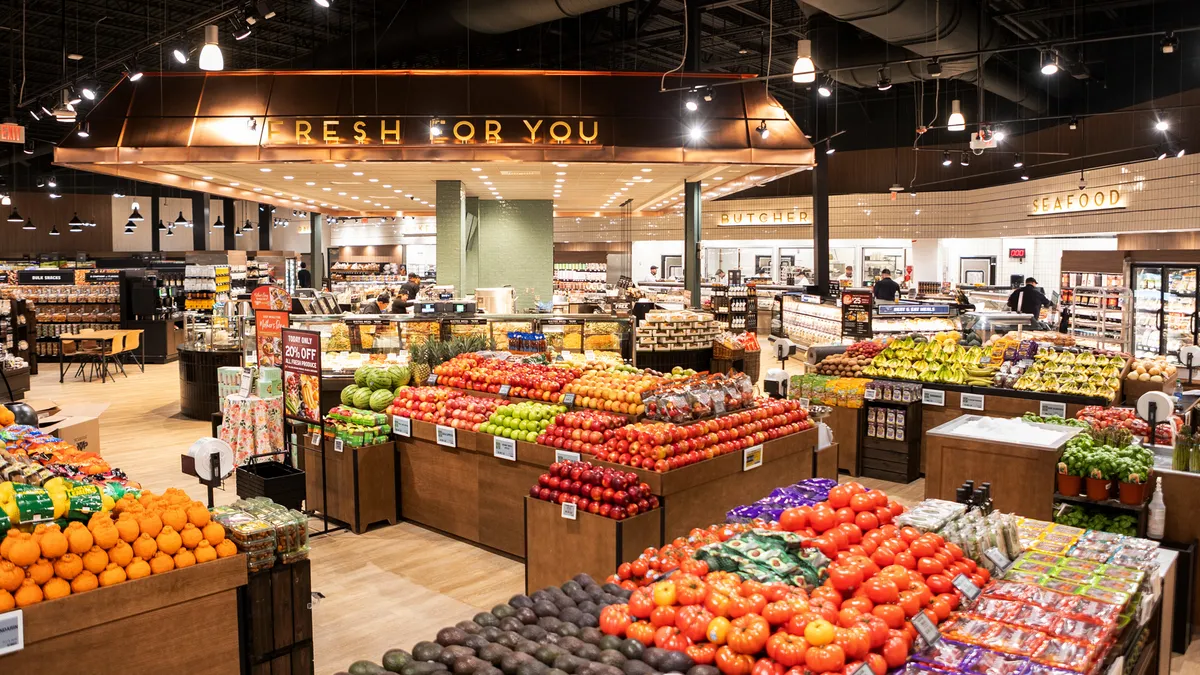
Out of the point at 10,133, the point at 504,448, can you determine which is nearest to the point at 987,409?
the point at 504,448

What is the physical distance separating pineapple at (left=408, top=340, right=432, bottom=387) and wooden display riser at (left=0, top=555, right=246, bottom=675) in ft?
13.4

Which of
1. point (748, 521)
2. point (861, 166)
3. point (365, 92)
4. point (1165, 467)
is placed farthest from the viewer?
point (861, 166)

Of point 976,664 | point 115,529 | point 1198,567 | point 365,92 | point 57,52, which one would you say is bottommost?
point 1198,567

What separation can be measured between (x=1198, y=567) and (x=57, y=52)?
73.7 ft

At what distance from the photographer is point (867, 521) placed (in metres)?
3.50

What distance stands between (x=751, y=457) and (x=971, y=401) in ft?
9.74

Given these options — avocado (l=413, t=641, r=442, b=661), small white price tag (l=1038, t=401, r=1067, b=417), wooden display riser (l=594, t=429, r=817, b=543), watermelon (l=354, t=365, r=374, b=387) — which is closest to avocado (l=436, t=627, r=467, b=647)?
avocado (l=413, t=641, r=442, b=661)

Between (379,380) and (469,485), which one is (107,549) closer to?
(469,485)

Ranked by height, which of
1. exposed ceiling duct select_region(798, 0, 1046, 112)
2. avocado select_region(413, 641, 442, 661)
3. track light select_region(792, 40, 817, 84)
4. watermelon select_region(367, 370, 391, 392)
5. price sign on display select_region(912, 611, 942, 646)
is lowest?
avocado select_region(413, 641, 442, 661)

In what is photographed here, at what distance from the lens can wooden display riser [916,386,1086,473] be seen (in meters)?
7.25

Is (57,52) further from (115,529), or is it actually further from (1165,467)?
(1165,467)

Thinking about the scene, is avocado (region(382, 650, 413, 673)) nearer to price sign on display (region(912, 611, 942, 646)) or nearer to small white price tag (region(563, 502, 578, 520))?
price sign on display (region(912, 611, 942, 646))

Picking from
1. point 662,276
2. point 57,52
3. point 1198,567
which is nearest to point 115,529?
Answer: point 1198,567

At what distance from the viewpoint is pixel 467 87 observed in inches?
437
